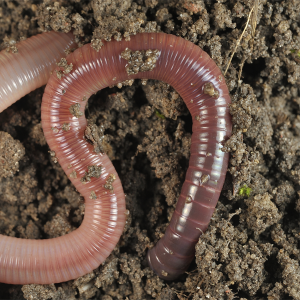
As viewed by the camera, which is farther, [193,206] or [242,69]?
[242,69]

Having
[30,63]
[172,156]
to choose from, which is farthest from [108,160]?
[30,63]

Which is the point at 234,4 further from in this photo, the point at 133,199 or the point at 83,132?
the point at 133,199

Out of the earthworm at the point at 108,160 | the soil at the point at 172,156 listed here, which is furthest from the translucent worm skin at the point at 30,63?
the soil at the point at 172,156

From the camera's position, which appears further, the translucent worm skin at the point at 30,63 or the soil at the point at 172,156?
the translucent worm skin at the point at 30,63

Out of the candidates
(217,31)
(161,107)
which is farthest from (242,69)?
(161,107)

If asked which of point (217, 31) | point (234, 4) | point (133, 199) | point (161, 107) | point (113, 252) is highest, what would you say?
point (234, 4)

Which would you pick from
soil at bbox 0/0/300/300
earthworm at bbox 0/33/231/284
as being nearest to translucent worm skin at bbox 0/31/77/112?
earthworm at bbox 0/33/231/284

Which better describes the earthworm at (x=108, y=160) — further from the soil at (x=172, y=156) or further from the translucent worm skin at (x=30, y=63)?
the soil at (x=172, y=156)
